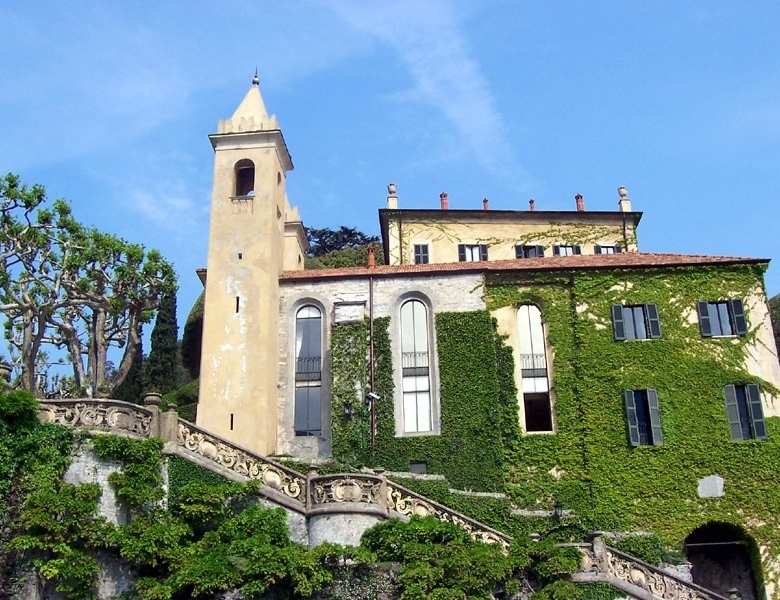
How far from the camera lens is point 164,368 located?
42500mm

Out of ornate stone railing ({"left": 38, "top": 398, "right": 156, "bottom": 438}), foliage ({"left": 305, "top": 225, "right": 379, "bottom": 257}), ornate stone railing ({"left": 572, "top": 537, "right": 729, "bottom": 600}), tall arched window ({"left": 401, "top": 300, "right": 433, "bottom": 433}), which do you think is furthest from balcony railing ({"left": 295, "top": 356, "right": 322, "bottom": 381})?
foliage ({"left": 305, "top": 225, "right": 379, "bottom": 257})

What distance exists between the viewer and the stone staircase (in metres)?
21.8

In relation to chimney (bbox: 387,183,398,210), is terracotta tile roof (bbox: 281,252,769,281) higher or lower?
lower

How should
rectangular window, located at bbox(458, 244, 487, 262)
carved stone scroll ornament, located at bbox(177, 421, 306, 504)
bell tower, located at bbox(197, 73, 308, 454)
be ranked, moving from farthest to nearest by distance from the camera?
rectangular window, located at bbox(458, 244, 487, 262) → bell tower, located at bbox(197, 73, 308, 454) → carved stone scroll ornament, located at bbox(177, 421, 306, 504)

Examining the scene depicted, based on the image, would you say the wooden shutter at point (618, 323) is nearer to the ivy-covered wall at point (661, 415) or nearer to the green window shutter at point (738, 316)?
the ivy-covered wall at point (661, 415)

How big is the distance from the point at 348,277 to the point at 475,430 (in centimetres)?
818

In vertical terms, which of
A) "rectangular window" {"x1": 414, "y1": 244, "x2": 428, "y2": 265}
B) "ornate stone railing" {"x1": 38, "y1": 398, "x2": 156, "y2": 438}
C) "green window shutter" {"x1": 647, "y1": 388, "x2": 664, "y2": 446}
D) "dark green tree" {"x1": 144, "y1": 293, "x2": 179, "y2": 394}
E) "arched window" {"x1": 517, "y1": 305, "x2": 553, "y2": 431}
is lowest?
"ornate stone railing" {"x1": 38, "y1": 398, "x2": 156, "y2": 438}

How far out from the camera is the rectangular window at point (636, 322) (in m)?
32.7

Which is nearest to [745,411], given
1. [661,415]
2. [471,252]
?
[661,415]

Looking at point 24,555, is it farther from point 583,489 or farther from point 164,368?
point 164,368

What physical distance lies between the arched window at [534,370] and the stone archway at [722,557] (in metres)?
6.62

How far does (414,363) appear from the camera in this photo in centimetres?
3347

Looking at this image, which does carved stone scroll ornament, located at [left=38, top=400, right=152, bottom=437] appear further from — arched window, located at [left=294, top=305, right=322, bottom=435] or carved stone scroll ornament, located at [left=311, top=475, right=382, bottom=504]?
arched window, located at [left=294, top=305, right=322, bottom=435]

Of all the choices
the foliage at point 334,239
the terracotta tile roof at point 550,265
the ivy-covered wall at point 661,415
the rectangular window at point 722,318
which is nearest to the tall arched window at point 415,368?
the terracotta tile roof at point 550,265
